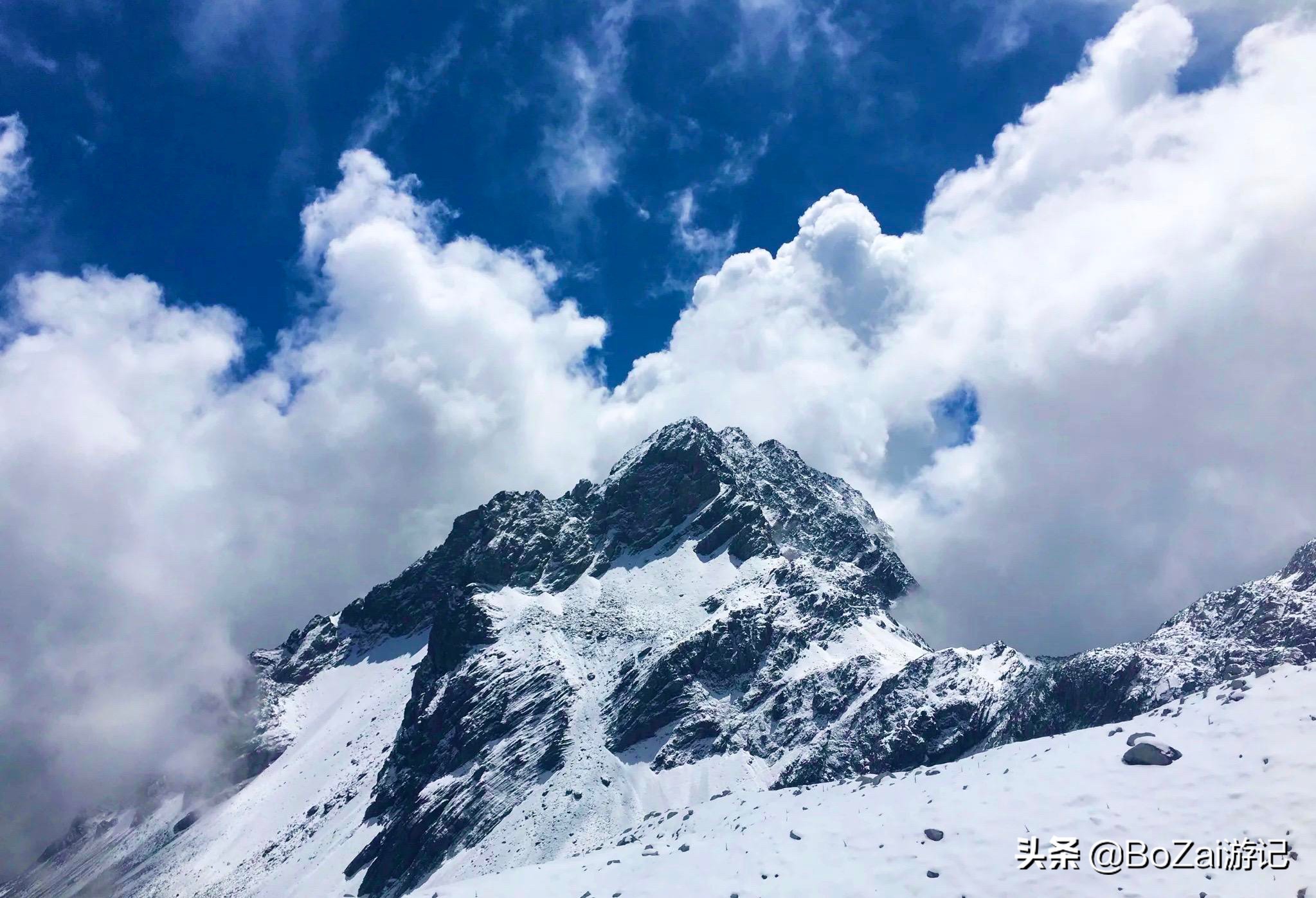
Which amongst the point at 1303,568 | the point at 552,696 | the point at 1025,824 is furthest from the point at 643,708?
the point at 1025,824

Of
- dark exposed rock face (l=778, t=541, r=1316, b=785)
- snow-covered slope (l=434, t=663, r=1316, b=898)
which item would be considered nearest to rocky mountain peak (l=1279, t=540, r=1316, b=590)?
dark exposed rock face (l=778, t=541, r=1316, b=785)

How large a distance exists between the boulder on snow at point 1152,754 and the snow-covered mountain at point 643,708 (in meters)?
81.9

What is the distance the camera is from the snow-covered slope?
24.4 meters

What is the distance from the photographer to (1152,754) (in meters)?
29.2

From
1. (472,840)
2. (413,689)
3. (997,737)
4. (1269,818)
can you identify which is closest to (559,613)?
(413,689)

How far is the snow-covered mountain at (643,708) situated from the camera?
395 ft

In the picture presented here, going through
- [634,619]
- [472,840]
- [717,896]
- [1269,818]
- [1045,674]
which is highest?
[634,619]

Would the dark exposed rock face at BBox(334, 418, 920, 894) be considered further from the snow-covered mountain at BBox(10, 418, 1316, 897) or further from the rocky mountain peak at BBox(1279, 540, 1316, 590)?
the rocky mountain peak at BBox(1279, 540, 1316, 590)

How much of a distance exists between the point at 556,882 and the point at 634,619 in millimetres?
139326

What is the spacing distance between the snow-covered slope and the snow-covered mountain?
72.4m

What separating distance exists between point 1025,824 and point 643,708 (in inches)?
4664

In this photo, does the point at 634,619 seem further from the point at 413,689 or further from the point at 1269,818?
the point at 1269,818

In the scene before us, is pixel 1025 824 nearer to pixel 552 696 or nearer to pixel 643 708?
pixel 643 708

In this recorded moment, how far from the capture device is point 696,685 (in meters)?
143
